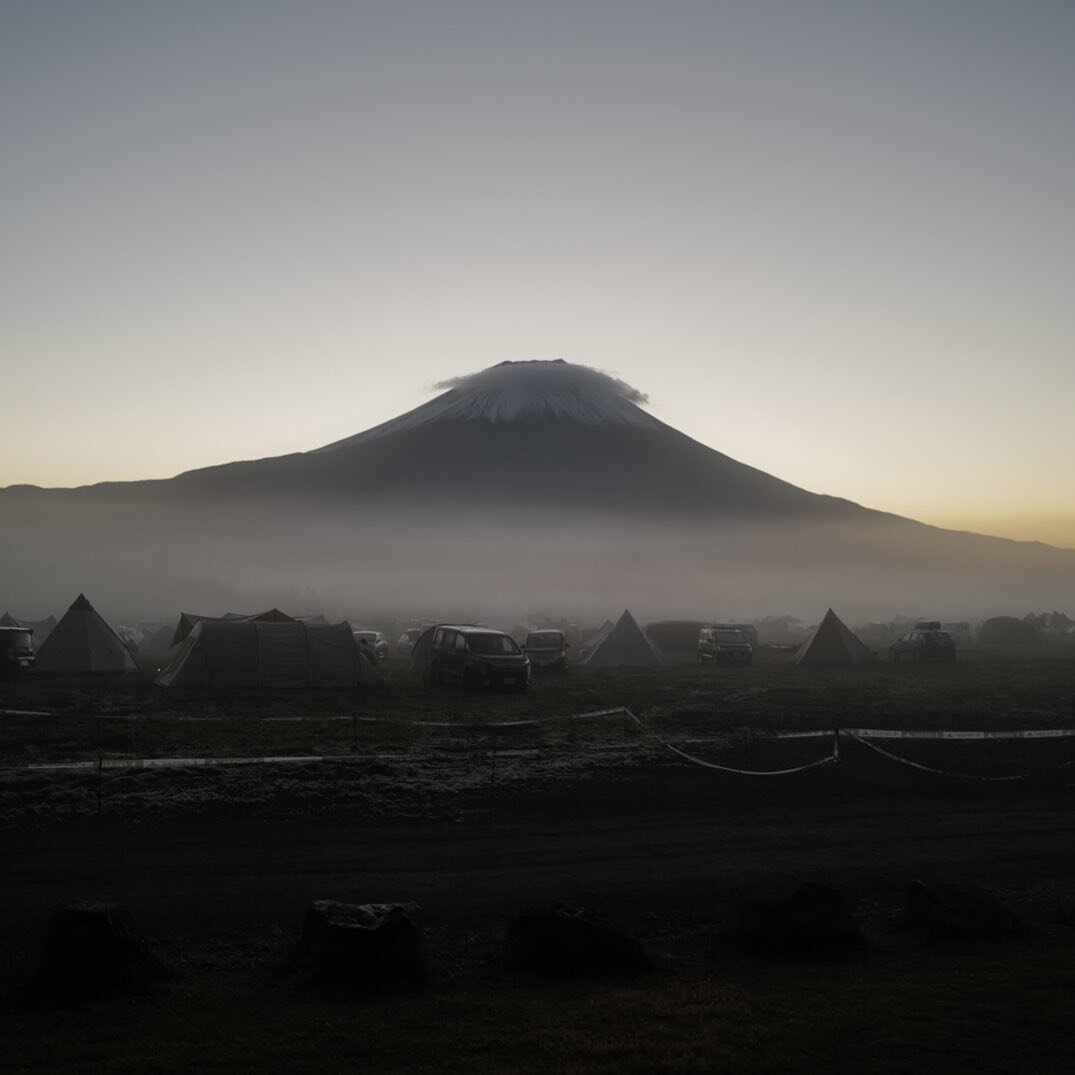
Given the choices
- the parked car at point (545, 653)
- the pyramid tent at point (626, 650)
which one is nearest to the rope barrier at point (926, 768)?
the parked car at point (545, 653)

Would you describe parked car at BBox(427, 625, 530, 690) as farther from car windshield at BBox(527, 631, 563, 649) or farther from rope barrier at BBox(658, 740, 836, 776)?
rope barrier at BBox(658, 740, 836, 776)

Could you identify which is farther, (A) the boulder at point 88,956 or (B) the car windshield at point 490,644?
(B) the car windshield at point 490,644

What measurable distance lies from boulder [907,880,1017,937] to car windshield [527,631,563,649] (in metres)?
27.6

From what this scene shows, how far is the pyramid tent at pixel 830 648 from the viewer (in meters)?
42.0

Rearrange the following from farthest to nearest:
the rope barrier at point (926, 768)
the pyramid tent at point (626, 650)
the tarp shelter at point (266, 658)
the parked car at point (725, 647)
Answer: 1. the parked car at point (725, 647)
2. the pyramid tent at point (626, 650)
3. the tarp shelter at point (266, 658)
4. the rope barrier at point (926, 768)

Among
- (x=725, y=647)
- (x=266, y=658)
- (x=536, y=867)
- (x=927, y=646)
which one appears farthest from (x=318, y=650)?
(x=927, y=646)

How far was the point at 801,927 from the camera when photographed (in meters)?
8.61

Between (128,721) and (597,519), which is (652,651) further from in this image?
(597,519)

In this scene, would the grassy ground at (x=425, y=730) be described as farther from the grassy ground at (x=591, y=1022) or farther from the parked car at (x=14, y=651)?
the grassy ground at (x=591, y=1022)

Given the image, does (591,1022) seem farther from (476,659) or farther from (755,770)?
(476,659)

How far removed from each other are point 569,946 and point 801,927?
2.16m

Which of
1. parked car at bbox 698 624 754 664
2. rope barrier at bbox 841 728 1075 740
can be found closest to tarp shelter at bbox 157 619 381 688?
rope barrier at bbox 841 728 1075 740

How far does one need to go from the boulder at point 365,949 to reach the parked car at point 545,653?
28.8 metres

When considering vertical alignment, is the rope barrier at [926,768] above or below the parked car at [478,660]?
below
